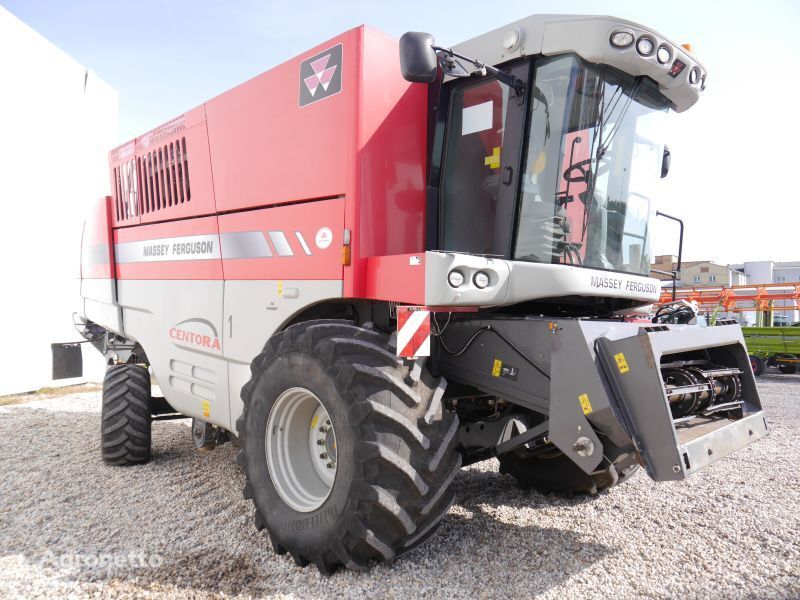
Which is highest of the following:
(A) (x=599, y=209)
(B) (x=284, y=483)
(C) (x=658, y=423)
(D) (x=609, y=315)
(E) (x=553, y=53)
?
(E) (x=553, y=53)

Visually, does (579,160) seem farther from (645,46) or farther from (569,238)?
(645,46)

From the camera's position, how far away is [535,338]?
9.18ft

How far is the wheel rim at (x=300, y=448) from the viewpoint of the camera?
3.14 m

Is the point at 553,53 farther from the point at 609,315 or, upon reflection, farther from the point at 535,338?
the point at 609,315

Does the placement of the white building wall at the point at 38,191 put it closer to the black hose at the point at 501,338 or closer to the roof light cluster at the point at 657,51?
the black hose at the point at 501,338

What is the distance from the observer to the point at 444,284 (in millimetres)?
2611

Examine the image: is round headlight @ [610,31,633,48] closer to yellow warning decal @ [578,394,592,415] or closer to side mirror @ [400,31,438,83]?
side mirror @ [400,31,438,83]

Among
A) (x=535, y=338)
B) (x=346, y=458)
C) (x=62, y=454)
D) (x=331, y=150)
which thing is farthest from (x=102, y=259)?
(x=535, y=338)

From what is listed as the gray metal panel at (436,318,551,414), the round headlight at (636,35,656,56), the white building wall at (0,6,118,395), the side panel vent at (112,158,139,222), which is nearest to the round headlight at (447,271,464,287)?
the gray metal panel at (436,318,551,414)

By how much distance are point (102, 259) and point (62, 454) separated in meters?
1.86

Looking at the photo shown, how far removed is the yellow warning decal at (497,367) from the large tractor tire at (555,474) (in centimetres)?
105

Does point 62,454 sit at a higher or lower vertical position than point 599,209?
lower

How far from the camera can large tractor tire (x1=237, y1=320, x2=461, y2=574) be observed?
2.57 m

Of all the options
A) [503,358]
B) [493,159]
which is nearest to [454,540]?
[503,358]
